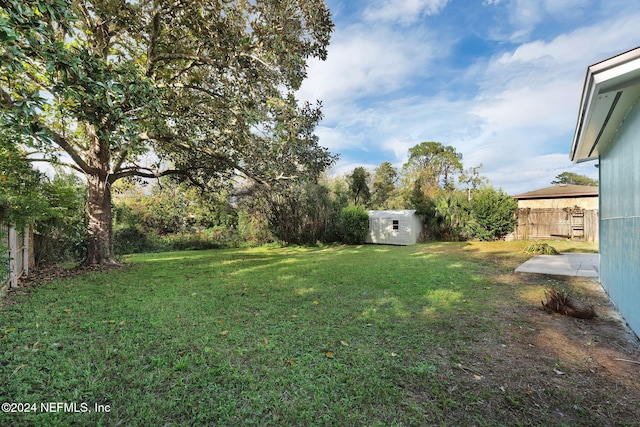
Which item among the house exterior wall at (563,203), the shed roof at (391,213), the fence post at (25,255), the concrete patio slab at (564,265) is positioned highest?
the house exterior wall at (563,203)

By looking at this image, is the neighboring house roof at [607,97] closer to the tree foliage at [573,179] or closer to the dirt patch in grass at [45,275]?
the dirt patch in grass at [45,275]

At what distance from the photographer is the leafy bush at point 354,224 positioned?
697 inches

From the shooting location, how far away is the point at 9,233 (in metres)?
4.93

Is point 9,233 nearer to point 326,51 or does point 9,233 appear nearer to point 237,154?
point 237,154

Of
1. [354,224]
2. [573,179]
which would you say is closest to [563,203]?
[354,224]

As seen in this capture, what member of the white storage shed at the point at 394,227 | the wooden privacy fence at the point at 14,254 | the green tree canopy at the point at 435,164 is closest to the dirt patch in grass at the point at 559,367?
the wooden privacy fence at the point at 14,254

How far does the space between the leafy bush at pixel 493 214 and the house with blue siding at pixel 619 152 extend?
36.4ft

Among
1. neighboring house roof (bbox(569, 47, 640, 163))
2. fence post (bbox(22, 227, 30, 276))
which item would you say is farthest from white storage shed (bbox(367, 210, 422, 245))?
fence post (bbox(22, 227, 30, 276))

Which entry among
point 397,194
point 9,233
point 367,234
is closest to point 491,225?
Result: point 367,234

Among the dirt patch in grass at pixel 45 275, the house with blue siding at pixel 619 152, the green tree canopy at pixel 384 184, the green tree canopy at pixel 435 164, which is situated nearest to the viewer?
the house with blue siding at pixel 619 152

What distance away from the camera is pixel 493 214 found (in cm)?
1585

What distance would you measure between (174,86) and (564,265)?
451 inches

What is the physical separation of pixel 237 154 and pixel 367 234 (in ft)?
37.8

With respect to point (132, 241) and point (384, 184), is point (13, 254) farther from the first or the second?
point (384, 184)
